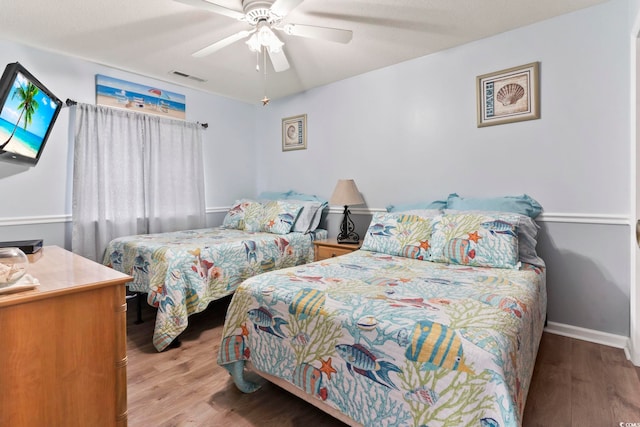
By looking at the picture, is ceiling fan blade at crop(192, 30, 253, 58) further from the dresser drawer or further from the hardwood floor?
the hardwood floor

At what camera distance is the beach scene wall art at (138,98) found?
3.21 meters

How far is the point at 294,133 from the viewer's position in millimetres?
4137

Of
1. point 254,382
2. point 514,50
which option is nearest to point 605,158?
point 514,50

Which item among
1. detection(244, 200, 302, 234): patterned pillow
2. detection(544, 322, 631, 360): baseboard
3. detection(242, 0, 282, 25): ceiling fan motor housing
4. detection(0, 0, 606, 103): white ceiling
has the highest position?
detection(0, 0, 606, 103): white ceiling

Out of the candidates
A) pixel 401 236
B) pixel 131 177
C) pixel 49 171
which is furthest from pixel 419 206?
pixel 49 171

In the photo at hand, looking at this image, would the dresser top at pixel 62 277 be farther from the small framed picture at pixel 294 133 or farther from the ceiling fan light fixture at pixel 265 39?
the small framed picture at pixel 294 133

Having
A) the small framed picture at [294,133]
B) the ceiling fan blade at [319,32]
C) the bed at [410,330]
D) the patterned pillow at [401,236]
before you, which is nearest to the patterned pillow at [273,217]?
the small framed picture at [294,133]

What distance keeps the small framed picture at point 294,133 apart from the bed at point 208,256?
865 millimetres

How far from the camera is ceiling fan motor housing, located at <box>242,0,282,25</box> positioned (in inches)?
80.5

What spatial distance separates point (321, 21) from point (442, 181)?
1.66 metres

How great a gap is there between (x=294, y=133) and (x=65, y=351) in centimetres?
337

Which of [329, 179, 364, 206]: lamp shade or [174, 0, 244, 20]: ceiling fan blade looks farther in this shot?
[329, 179, 364, 206]: lamp shade

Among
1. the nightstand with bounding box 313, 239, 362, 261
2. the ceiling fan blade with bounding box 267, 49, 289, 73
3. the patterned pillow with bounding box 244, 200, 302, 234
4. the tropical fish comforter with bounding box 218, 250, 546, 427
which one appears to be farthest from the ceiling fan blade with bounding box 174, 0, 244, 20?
the nightstand with bounding box 313, 239, 362, 261

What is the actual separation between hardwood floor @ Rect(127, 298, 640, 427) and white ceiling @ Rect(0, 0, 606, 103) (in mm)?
2342
